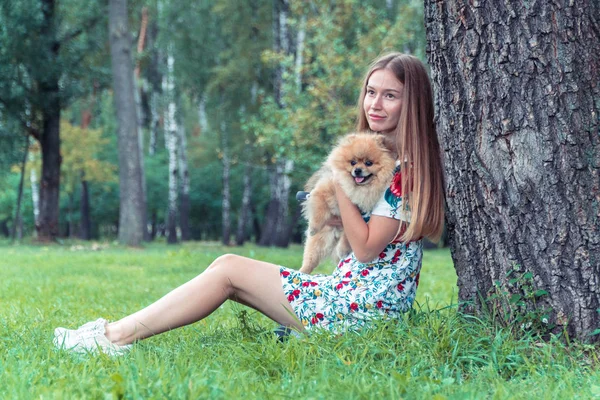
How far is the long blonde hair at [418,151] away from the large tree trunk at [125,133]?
36.7 ft

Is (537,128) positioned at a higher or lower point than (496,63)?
lower

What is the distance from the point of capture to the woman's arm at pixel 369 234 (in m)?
3.15

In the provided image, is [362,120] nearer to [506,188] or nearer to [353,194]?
[353,194]

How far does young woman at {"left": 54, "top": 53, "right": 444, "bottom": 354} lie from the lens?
3.15m

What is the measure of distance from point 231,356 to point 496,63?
1.83 meters

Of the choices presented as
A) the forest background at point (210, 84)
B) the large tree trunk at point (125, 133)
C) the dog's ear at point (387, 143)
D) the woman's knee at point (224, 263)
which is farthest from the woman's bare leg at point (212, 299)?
the forest background at point (210, 84)

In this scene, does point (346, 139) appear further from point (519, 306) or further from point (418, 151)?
point (519, 306)

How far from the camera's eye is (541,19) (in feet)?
9.46

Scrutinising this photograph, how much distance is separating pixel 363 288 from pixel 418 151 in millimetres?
758

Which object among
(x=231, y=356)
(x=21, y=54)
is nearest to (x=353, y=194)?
(x=231, y=356)

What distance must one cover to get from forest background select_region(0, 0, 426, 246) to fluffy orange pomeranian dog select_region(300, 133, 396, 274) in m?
10.9

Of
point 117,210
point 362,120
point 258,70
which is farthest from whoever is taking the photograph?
point 117,210

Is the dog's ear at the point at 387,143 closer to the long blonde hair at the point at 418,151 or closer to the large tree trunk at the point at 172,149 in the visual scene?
the long blonde hair at the point at 418,151

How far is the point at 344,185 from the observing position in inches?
134
